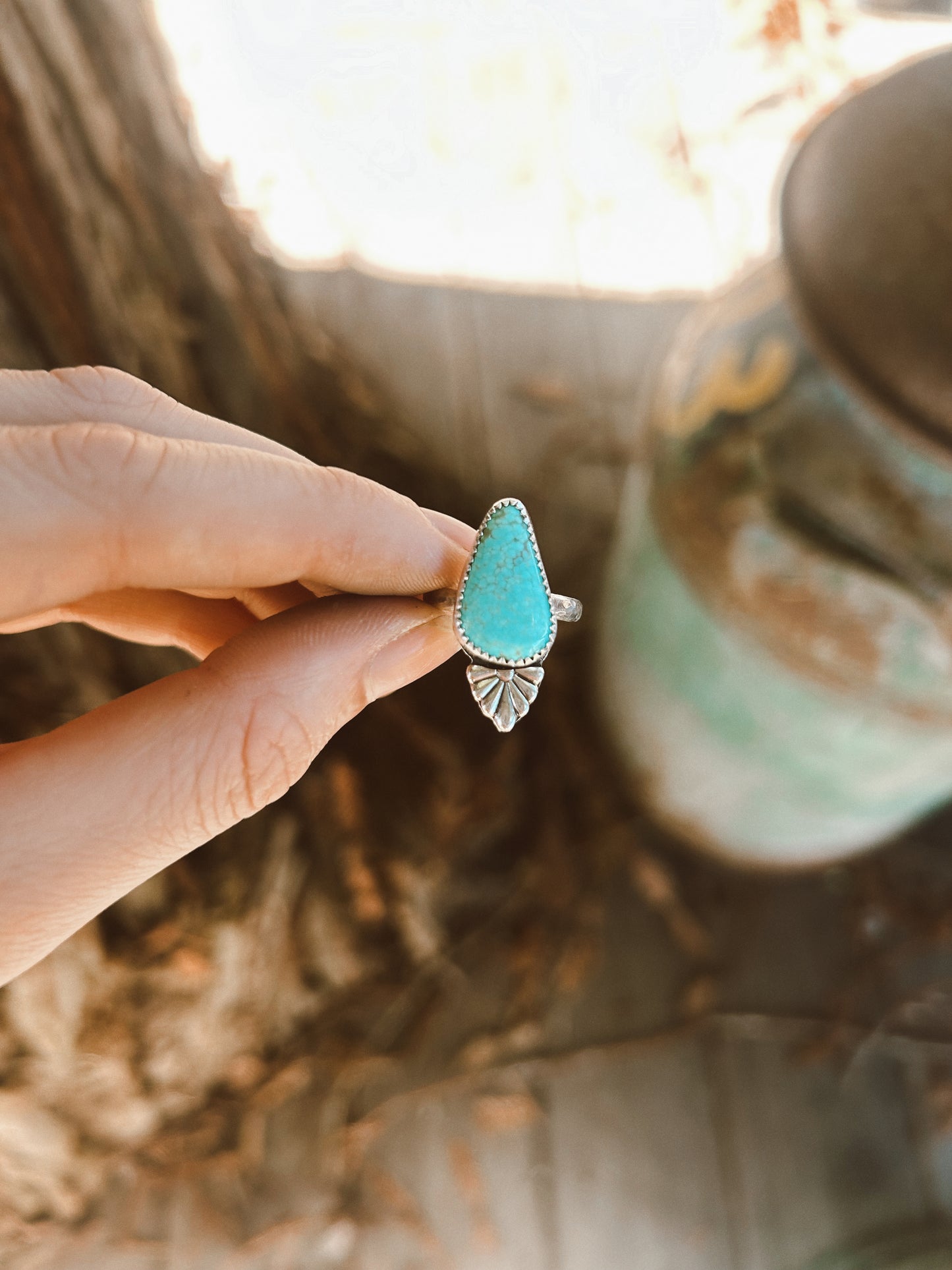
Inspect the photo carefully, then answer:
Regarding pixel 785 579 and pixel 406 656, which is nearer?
pixel 406 656

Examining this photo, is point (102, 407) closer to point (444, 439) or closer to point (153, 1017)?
point (153, 1017)

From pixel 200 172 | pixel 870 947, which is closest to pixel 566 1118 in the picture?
pixel 870 947

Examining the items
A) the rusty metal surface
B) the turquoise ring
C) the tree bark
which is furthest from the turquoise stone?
the tree bark

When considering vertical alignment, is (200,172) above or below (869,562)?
above

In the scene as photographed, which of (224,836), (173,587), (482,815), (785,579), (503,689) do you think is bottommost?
(482,815)

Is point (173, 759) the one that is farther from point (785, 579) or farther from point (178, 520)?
point (785, 579)

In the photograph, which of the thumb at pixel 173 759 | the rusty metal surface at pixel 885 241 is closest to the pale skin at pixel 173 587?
the thumb at pixel 173 759

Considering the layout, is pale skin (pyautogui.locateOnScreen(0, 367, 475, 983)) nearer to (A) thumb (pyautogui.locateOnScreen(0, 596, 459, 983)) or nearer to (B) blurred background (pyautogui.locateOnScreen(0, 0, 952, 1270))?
(A) thumb (pyautogui.locateOnScreen(0, 596, 459, 983))

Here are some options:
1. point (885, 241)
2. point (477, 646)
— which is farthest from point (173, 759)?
point (885, 241)
